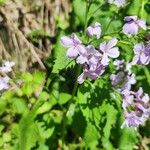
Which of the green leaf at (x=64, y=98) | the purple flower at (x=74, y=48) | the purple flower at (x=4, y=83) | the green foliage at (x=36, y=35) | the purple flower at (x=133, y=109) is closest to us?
the purple flower at (x=74, y=48)

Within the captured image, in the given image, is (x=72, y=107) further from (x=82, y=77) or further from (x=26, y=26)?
(x=26, y=26)

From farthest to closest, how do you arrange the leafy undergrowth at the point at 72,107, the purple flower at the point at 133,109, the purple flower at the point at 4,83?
the purple flower at the point at 4,83 → the leafy undergrowth at the point at 72,107 → the purple flower at the point at 133,109

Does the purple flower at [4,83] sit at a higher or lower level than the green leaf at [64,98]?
higher

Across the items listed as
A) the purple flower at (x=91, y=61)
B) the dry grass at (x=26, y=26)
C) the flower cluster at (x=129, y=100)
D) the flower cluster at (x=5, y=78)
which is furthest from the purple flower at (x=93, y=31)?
the dry grass at (x=26, y=26)

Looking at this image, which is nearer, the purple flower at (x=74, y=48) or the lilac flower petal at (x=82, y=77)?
the purple flower at (x=74, y=48)

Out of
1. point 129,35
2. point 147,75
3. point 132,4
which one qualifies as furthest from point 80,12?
point 129,35

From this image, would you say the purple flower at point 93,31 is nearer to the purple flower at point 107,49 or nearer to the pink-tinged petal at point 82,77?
the purple flower at point 107,49

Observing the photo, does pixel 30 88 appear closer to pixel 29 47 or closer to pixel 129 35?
pixel 29 47

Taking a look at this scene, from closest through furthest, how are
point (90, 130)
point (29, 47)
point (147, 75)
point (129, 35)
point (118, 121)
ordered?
point (129, 35) → point (90, 130) → point (118, 121) → point (147, 75) → point (29, 47)
